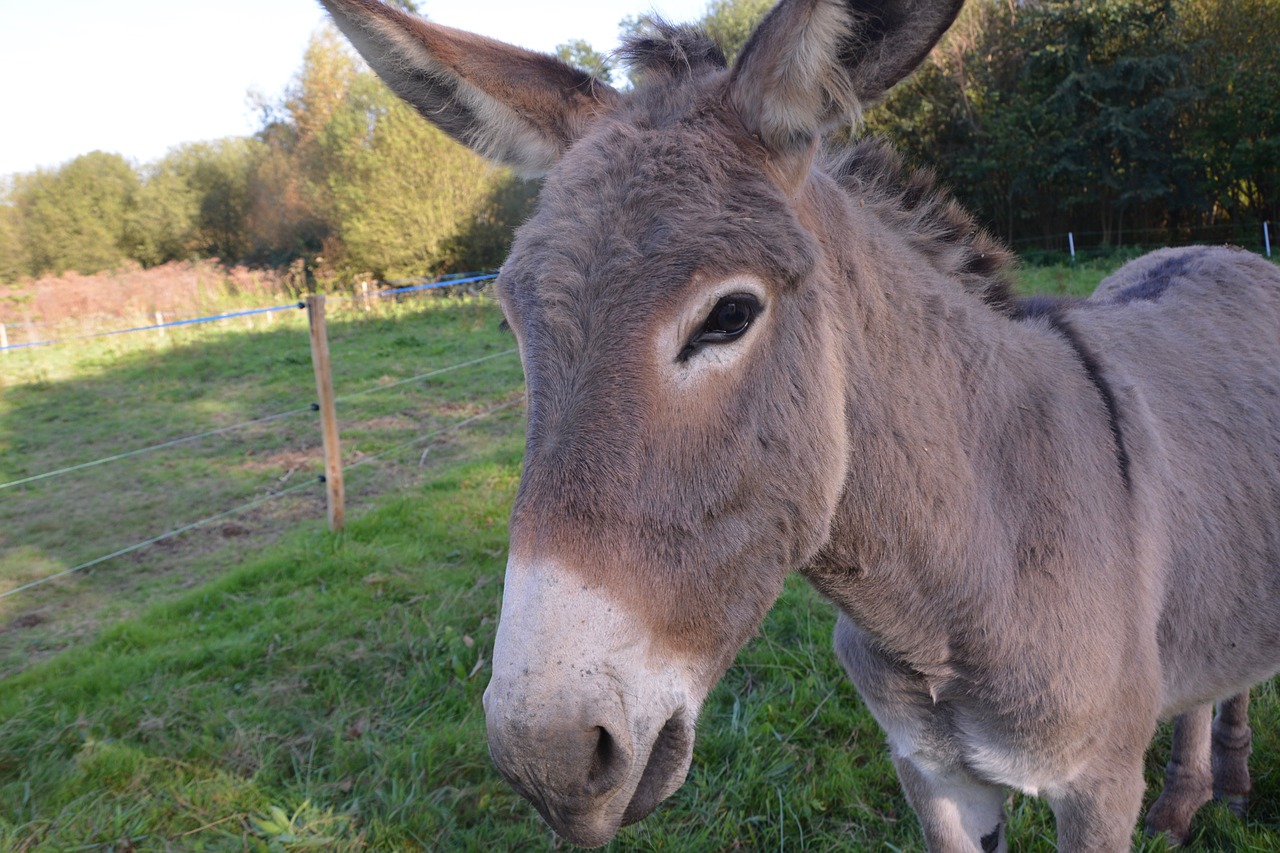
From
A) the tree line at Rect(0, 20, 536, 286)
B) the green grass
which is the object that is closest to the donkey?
the green grass

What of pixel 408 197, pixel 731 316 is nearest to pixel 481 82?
pixel 731 316

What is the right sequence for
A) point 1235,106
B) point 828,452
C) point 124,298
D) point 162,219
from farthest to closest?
point 162,219 < point 124,298 < point 1235,106 < point 828,452

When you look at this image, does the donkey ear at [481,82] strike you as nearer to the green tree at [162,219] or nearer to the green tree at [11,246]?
the green tree at [11,246]

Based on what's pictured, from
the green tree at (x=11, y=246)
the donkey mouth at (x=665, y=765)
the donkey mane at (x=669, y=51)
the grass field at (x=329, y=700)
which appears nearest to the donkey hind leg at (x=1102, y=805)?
the grass field at (x=329, y=700)

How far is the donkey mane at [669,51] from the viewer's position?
5.70ft

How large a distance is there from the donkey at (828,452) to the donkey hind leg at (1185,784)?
1.82ft

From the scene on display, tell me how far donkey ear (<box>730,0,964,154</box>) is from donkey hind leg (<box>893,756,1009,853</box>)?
1.82 m

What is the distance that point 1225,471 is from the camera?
224 cm

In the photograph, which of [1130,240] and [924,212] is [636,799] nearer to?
[924,212]

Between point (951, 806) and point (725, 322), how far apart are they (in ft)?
5.91

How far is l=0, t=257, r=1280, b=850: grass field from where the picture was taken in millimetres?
2977

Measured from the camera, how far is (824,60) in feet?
4.91

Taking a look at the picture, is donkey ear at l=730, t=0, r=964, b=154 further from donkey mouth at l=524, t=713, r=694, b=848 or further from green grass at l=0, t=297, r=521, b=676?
green grass at l=0, t=297, r=521, b=676

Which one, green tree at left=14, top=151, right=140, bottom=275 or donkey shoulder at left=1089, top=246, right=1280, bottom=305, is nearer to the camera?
donkey shoulder at left=1089, top=246, right=1280, bottom=305
